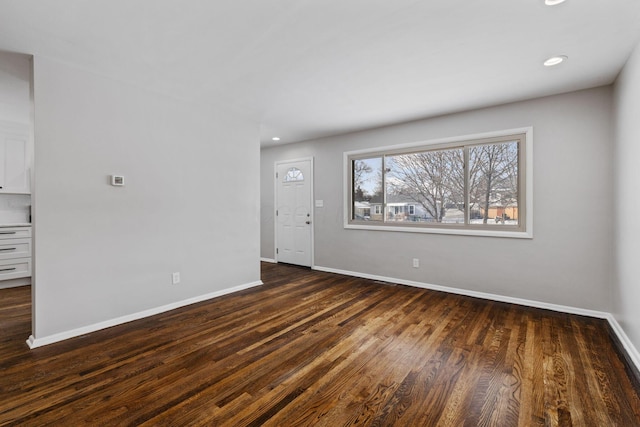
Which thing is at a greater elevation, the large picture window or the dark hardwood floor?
the large picture window

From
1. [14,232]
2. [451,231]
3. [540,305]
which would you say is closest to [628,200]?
[540,305]

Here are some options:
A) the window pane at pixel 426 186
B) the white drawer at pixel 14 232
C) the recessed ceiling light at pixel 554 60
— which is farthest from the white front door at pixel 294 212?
the white drawer at pixel 14 232

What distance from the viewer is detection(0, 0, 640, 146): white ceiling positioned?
6.30 feet

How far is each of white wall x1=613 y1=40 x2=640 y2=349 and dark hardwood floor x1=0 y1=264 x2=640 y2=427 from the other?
326 mm

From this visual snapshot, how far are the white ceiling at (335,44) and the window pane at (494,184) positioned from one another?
631 mm

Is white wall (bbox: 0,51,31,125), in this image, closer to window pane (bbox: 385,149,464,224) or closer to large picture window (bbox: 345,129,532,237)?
large picture window (bbox: 345,129,532,237)

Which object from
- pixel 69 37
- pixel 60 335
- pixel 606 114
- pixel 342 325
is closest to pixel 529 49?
pixel 606 114

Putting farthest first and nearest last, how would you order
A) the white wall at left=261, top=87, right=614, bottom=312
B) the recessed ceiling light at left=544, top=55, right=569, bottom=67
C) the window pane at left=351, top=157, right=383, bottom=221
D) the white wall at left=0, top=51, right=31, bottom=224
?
the window pane at left=351, top=157, right=383, bottom=221 → the white wall at left=261, top=87, right=614, bottom=312 → the white wall at left=0, top=51, right=31, bottom=224 → the recessed ceiling light at left=544, top=55, right=569, bottom=67

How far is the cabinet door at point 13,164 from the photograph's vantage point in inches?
174

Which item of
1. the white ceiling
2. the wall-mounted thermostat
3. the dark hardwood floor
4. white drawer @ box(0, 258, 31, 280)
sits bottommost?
the dark hardwood floor

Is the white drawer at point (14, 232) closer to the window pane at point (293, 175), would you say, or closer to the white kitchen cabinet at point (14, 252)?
the white kitchen cabinet at point (14, 252)

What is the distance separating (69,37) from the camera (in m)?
2.23

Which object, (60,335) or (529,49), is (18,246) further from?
(529,49)

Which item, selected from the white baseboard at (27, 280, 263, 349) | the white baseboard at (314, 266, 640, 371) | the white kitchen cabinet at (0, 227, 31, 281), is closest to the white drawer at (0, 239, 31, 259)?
the white kitchen cabinet at (0, 227, 31, 281)
